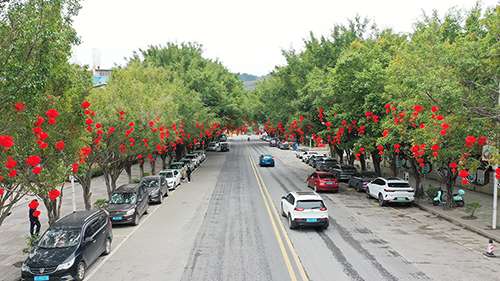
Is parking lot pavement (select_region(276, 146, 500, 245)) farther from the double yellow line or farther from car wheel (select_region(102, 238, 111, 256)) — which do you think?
car wheel (select_region(102, 238, 111, 256))

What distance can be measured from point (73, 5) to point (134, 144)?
999 centimetres

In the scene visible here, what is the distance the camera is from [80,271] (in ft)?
32.0

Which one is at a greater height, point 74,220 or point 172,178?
point 74,220

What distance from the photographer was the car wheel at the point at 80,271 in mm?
9579

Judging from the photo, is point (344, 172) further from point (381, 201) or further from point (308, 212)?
point (308, 212)

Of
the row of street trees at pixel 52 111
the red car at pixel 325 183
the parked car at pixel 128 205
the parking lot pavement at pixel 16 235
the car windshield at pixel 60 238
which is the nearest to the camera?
the row of street trees at pixel 52 111

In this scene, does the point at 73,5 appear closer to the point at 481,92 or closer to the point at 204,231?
the point at 204,231

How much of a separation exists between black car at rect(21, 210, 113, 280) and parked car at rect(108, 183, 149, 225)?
9.96 ft

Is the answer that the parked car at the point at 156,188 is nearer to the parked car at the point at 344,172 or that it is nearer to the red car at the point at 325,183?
the red car at the point at 325,183

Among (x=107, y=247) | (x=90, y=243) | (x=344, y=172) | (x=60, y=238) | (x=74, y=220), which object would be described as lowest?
(x=107, y=247)

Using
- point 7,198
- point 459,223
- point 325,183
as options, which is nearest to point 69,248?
point 7,198

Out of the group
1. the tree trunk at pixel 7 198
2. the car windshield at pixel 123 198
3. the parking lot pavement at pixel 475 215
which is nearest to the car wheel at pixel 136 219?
the car windshield at pixel 123 198

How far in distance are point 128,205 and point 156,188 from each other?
473 cm

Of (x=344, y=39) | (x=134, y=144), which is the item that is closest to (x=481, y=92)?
(x=134, y=144)
